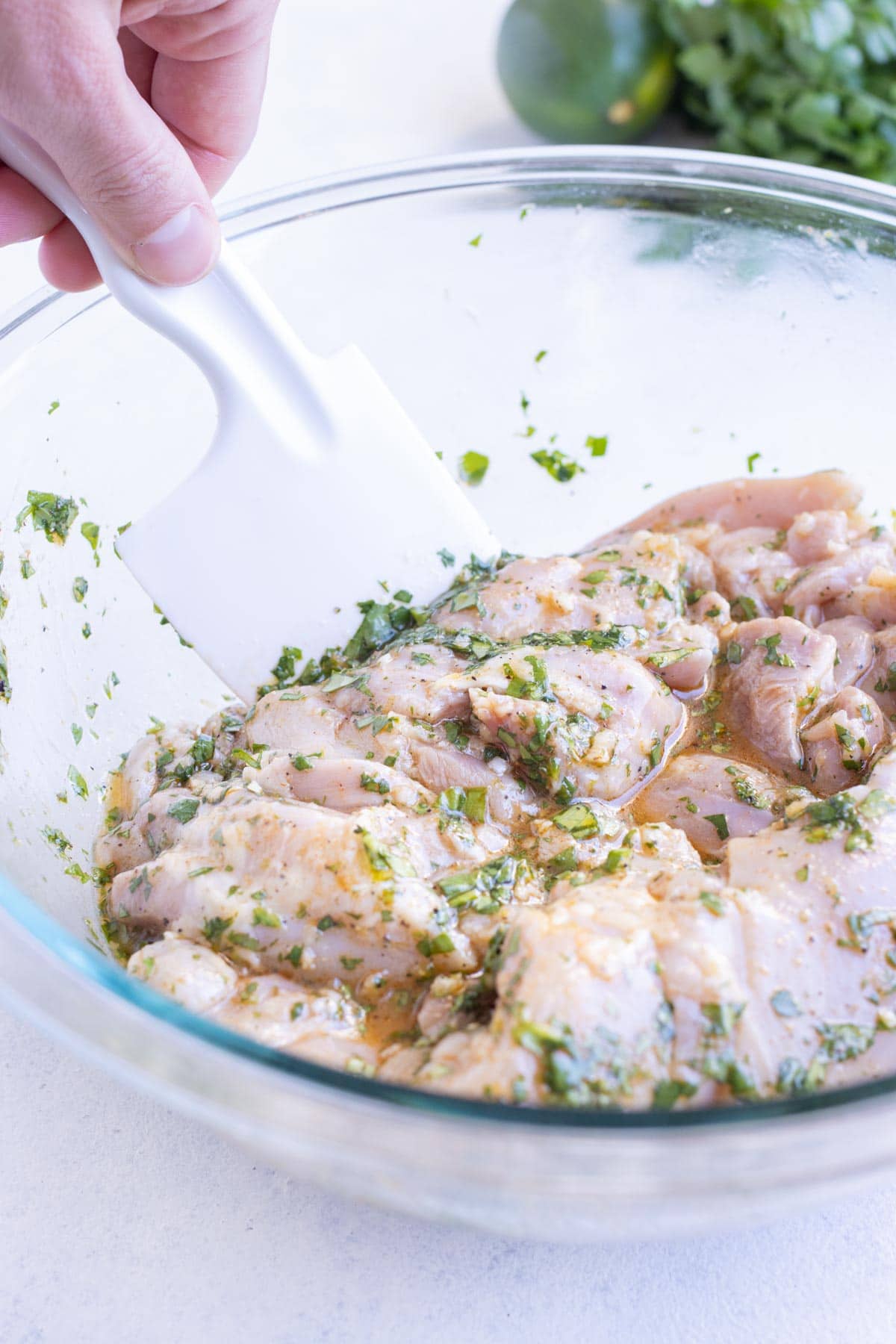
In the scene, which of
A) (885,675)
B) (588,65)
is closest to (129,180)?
(885,675)

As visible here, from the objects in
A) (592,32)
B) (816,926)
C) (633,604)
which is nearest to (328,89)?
(592,32)

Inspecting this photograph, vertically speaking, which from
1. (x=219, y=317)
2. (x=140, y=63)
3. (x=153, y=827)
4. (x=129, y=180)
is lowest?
(x=153, y=827)

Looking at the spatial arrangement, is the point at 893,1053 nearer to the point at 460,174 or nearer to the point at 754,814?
the point at 754,814

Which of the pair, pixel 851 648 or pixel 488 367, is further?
pixel 488 367

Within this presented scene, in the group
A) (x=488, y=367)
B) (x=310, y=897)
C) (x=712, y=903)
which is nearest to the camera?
(x=712, y=903)

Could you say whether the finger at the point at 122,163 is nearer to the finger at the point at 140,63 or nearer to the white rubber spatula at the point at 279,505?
the white rubber spatula at the point at 279,505

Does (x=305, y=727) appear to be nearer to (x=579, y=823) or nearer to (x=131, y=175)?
(x=579, y=823)
